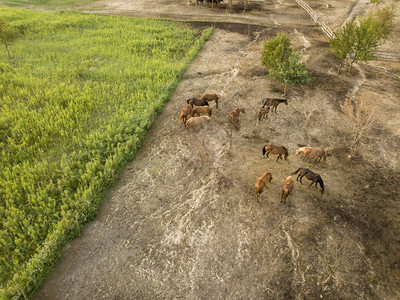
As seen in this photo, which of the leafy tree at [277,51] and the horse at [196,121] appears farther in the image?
the leafy tree at [277,51]

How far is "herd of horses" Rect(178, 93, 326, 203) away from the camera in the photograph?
457 inches

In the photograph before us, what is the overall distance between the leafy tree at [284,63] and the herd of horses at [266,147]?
2787mm

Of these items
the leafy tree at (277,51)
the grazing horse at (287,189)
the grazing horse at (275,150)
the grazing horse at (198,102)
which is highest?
the leafy tree at (277,51)

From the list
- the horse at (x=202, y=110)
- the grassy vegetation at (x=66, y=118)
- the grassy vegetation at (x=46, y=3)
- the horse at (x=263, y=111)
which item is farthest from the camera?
the grassy vegetation at (x=46, y=3)

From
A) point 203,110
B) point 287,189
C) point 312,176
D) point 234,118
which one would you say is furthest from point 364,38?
point 287,189

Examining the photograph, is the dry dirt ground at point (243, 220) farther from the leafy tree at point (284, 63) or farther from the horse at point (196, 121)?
the leafy tree at point (284, 63)

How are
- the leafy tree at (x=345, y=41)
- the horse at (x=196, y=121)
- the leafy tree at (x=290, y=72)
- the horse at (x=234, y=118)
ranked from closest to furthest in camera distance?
the horse at (x=196, y=121) < the horse at (x=234, y=118) < the leafy tree at (x=290, y=72) < the leafy tree at (x=345, y=41)

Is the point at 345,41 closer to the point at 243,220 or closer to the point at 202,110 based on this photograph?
the point at 202,110

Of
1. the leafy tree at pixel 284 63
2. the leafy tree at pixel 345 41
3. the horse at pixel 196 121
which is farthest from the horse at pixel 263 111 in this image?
the leafy tree at pixel 345 41

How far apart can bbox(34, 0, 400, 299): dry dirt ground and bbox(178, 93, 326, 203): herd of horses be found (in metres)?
0.48

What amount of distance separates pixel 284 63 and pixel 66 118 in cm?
1542

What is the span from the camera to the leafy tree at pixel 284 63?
19703 mm

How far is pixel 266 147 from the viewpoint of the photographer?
13.5 m

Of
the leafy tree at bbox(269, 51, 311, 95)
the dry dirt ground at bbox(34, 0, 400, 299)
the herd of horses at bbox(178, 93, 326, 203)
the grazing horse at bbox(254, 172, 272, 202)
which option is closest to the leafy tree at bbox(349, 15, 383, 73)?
the dry dirt ground at bbox(34, 0, 400, 299)
